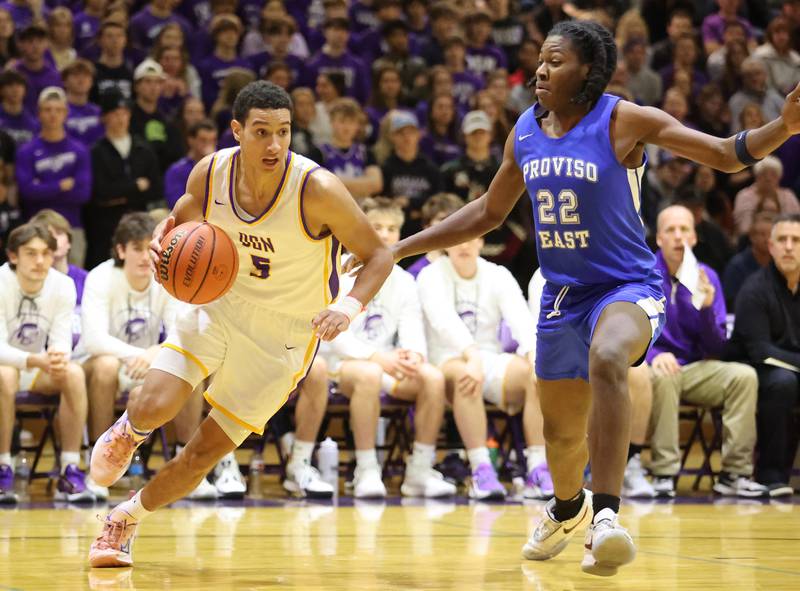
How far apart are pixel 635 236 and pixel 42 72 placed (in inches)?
285

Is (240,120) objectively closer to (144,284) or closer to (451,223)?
(451,223)

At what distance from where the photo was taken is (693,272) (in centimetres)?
834

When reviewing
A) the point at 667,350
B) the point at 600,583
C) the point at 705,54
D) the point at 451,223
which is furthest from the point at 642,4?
the point at 600,583

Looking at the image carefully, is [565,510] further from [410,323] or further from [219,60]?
[219,60]

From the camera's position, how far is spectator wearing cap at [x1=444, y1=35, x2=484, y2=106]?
12273 mm

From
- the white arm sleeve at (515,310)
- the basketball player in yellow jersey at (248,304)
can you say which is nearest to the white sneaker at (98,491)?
the basketball player in yellow jersey at (248,304)

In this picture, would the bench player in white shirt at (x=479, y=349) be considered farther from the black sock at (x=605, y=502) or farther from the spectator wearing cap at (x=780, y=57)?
the spectator wearing cap at (x=780, y=57)

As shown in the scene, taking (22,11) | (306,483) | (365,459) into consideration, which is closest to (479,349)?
(365,459)

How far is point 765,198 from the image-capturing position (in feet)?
36.0

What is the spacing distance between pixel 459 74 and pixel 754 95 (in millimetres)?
2975

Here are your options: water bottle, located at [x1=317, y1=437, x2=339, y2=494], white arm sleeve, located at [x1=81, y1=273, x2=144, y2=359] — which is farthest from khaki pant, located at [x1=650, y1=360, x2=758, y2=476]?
white arm sleeve, located at [x1=81, y1=273, x2=144, y2=359]

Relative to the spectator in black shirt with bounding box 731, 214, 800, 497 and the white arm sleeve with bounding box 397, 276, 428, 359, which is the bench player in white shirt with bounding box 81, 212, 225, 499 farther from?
the spectator in black shirt with bounding box 731, 214, 800, 497

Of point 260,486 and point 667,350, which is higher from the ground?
point 667,350

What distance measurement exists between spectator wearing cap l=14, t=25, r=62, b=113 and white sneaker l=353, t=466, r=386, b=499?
465cm
